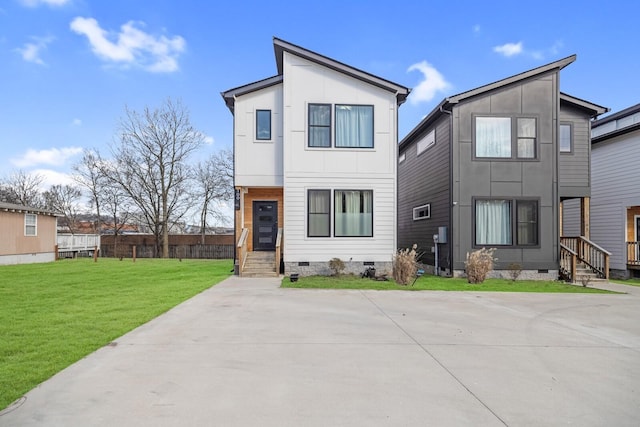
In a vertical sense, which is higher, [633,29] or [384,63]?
[384,63]

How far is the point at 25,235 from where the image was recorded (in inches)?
822

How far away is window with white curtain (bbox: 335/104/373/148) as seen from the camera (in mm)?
13086

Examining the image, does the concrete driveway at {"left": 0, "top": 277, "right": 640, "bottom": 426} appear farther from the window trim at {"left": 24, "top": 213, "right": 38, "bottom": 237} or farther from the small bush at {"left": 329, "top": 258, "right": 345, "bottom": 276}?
the window trim at {"left": 24, "top": 213, "right": 38, "bottom": 237}

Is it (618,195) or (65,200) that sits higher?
(65,200)

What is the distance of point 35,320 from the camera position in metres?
6.01

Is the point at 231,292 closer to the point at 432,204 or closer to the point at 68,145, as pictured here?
the point at 432,204

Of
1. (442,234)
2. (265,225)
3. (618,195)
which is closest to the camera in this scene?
(442,234)

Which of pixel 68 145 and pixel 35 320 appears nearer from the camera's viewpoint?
pixel 35 320

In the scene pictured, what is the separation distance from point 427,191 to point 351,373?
12.9 m

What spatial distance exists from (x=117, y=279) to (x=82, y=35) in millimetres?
11398

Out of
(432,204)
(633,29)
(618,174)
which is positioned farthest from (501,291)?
(633,29)

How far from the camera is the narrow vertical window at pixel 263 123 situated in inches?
528

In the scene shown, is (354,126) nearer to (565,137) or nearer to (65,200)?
(565,137)

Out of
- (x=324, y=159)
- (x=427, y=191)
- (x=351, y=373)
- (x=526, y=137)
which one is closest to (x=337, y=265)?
(x=324, y=159)
